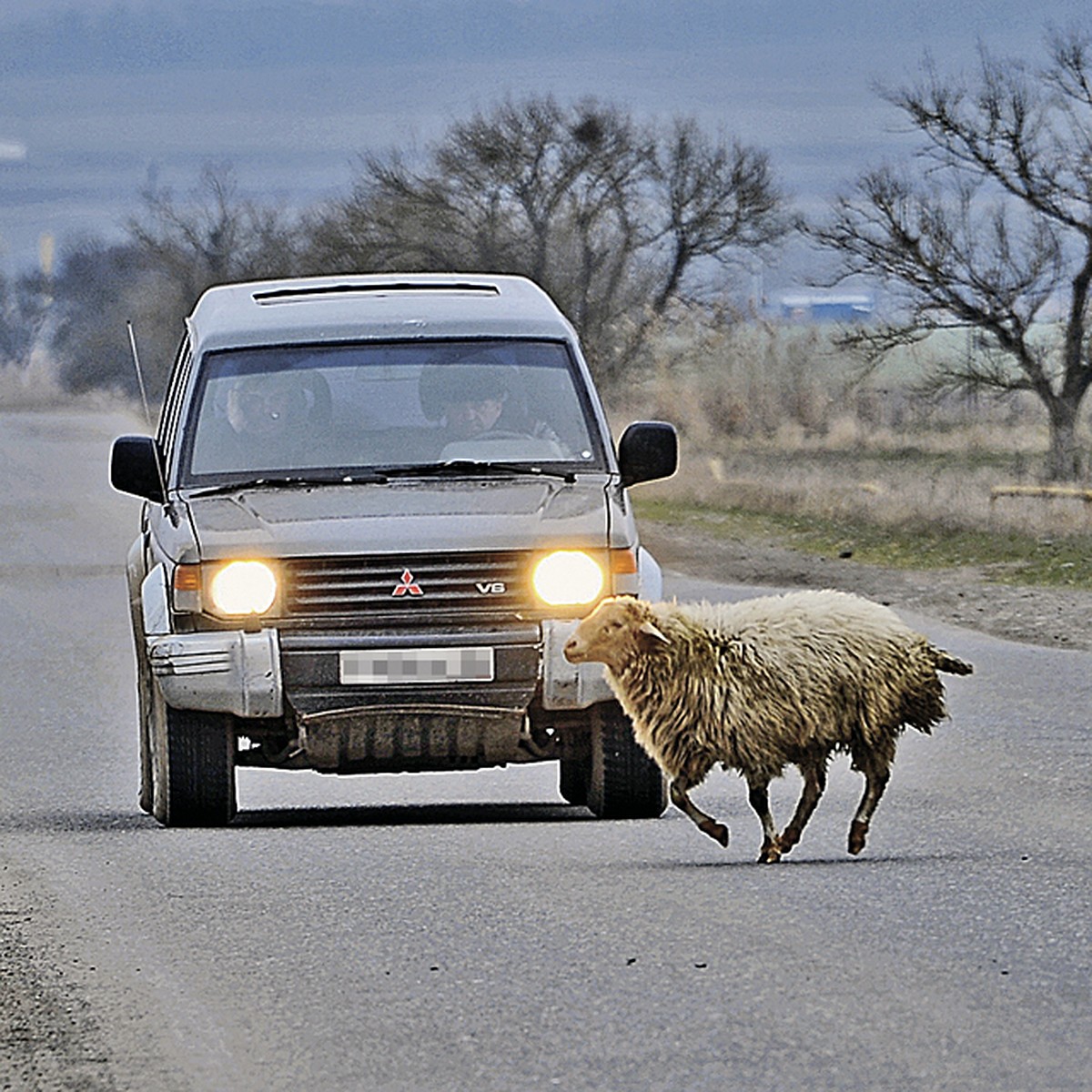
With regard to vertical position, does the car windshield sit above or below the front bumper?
above

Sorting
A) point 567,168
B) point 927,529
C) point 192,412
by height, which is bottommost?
point 927,529

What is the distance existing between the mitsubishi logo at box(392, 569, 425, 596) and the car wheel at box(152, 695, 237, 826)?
2.74ft

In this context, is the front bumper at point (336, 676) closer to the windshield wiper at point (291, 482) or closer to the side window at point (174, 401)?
the windshield wiper at point (291, 482)

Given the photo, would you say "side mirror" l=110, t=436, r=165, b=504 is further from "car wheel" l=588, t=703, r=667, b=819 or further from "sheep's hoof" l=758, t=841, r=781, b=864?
"sheep's hoof" l=758, t=841, r=781, b=864

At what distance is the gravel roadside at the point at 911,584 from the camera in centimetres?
2077

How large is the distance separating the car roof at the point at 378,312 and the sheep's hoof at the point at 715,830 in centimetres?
284

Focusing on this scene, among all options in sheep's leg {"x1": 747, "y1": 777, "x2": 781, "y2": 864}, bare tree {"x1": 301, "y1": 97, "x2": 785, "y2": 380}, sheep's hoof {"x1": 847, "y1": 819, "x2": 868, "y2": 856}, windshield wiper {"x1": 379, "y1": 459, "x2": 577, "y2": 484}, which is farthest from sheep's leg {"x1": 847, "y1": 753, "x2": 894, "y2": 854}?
bare tree {"x1": 301, "y1": 97, "x2": 785, "y2": 380}

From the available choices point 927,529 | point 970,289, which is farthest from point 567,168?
point 927,529

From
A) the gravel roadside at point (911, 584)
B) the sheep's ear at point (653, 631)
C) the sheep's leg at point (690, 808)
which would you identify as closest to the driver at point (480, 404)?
→ the sheep's ear at point (653, 631)

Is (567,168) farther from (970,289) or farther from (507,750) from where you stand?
(507,750)

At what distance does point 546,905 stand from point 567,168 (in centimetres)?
6036

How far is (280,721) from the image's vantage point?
10023 mm

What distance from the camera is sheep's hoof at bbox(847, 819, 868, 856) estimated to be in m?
9.24

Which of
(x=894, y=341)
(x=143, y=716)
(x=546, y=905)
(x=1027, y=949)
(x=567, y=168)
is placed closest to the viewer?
(x=1027, y=949)
